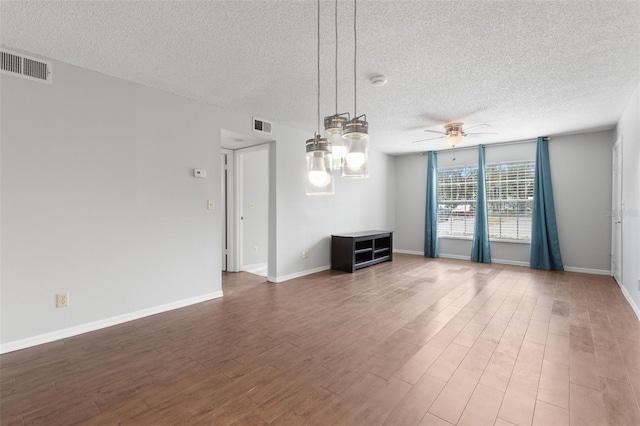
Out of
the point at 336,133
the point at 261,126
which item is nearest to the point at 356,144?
the point at 336,133

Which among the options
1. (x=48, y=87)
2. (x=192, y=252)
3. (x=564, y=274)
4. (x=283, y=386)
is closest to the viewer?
(x=283, y=386)

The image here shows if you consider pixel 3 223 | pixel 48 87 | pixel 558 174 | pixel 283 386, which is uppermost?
pixel 48 87

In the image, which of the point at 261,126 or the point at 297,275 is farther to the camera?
the point at 297,275

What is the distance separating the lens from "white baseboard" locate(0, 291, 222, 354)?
8.24 feet

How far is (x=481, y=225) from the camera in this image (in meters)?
6.31

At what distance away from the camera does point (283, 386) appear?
198cm

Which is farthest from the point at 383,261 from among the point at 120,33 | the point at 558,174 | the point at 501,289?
the point at 120,33

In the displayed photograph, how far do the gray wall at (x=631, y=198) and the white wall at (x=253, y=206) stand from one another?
16.3 feet

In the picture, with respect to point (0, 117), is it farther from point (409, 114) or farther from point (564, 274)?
point (564, 274)

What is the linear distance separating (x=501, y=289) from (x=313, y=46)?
159 inches

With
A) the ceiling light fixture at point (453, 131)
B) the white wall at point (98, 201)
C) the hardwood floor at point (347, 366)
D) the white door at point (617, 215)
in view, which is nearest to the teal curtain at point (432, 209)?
the ceiling light fixture at point (453, 131)

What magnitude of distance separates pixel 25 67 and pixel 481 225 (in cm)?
715

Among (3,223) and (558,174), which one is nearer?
(3,223)

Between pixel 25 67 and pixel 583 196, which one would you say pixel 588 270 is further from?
pixel 25 67
